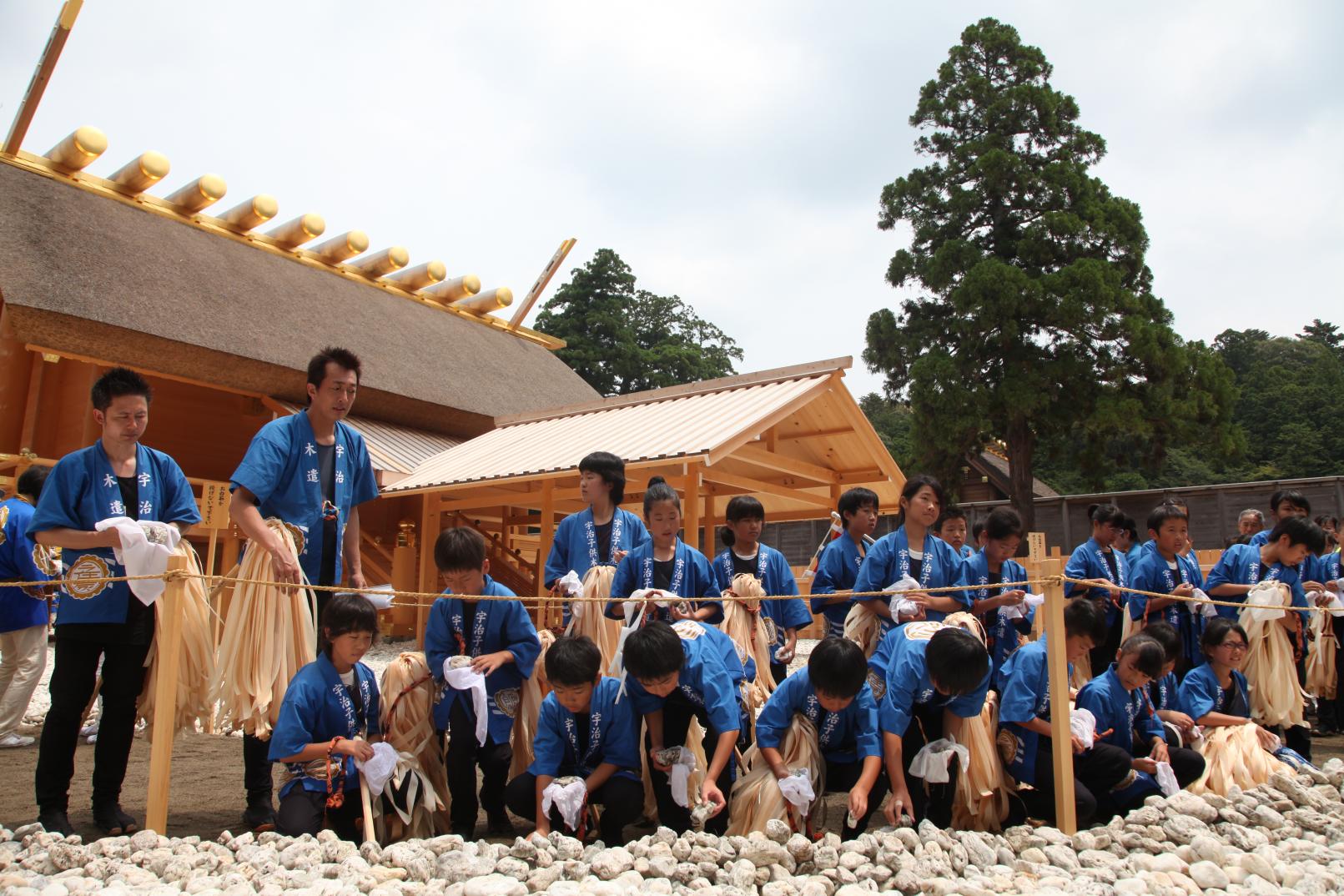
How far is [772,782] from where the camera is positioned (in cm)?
314

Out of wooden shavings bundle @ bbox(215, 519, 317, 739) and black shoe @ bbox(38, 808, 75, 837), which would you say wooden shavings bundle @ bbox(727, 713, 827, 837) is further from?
black shoe @ bbox(38, 808, 75, 837)

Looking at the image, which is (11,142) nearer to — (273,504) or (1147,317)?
(273,504)

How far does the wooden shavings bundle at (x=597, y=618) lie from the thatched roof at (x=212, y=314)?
8.35 metres

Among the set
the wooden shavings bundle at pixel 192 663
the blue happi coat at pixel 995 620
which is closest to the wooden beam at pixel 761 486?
the blue happi coat at pixel 995 620

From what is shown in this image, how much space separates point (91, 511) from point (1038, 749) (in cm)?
342

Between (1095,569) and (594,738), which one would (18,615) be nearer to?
(594,738)

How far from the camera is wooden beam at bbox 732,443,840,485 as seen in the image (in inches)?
352

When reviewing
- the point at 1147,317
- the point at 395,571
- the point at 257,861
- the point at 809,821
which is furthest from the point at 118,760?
the point at 1147,317

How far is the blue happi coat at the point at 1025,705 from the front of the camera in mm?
3369

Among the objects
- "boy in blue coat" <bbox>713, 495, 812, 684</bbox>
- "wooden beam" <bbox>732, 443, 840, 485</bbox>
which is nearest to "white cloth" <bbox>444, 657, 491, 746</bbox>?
"boy in blue coat" <bbox>713, 495, 812, 684</bbox>

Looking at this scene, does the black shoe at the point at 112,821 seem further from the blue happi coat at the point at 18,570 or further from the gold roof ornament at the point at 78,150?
the gold roof ornament at the point at 78,150

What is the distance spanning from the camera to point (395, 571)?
37.7 feet


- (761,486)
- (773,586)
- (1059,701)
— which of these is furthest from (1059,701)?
(761,486)

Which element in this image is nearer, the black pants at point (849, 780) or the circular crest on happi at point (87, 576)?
the circular crest on happi at point (87, 576)
